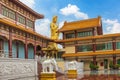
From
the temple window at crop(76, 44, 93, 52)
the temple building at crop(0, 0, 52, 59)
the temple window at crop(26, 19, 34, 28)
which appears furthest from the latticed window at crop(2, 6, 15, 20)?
the temple window at crop(76, 44, 93, 52)

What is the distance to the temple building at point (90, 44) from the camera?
40.4 metres

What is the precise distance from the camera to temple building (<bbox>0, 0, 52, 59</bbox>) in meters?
27.3

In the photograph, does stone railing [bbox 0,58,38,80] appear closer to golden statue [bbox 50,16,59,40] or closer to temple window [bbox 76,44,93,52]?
temple window [bbox 76,44,93,52]

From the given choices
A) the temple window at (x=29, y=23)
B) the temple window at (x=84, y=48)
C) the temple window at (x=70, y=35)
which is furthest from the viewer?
the temple window at (x=70, y=35)

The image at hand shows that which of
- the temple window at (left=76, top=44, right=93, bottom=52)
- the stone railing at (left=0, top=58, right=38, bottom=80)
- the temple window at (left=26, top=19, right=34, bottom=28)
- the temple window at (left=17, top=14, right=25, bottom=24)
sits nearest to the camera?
the stone railing at (left=0, top=58, right=38, bottom=80)

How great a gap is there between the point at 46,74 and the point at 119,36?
24341 millimetres

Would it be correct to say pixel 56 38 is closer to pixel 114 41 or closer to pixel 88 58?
pixel 88 58

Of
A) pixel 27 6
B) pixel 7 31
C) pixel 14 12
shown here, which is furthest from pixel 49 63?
pixel 27 6

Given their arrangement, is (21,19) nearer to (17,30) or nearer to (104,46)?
(17,30)

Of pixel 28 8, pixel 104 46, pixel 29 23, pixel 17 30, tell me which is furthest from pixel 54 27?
pixel 17 30

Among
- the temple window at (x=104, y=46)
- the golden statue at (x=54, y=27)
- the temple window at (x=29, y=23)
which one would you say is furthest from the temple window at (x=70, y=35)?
the temple window at (x=29, y=23)

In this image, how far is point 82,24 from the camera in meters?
46.5

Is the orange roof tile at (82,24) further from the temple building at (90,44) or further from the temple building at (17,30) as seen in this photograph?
the temple building at (17,30)

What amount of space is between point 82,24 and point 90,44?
224 inches
